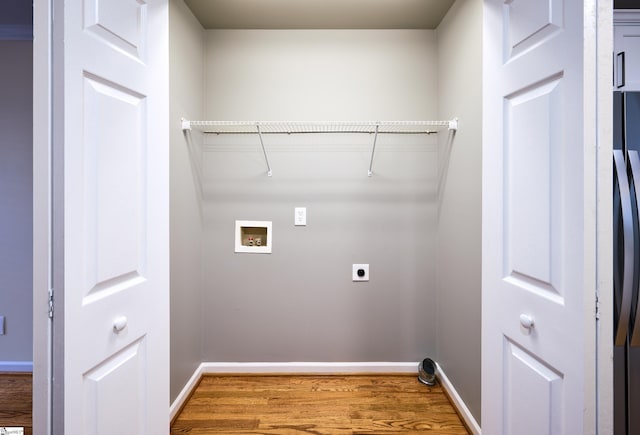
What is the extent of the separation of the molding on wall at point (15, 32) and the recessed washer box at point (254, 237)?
202cm

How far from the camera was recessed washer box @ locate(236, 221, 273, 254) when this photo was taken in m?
2.13

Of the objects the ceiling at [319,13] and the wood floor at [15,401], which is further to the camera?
the ceiling at [319,13]

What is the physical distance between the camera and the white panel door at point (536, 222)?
77 cm

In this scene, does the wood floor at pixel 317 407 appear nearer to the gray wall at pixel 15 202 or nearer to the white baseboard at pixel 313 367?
the white baseboard at pixel 313 367

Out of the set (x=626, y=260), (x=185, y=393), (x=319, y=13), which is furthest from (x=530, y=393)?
(x=319, y=13)

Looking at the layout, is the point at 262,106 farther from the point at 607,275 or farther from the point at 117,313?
the point at 607,275

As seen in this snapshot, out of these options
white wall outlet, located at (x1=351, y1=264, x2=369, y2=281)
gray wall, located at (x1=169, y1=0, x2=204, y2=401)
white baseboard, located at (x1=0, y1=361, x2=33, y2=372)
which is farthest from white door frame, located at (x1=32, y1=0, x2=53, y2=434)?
white baseboard, located at (x1=0, y1=361, x2=33, y2=372)

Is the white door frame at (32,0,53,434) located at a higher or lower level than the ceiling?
lower

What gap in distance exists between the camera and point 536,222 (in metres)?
0.93

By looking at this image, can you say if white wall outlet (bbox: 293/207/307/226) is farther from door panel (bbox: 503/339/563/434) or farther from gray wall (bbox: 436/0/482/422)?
door panel (bbox: 503/339/563/434)

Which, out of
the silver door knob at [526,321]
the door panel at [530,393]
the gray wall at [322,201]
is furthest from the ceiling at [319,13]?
the door panel at [530,393]

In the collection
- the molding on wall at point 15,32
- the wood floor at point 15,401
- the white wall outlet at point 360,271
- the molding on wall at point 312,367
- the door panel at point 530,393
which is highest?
the molding on wall at point 15,32

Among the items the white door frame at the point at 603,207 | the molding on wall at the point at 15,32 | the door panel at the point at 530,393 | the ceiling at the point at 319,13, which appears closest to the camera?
the white door frame at the point at 603,207

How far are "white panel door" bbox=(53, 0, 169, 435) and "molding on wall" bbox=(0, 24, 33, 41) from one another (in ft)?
5.87
